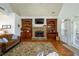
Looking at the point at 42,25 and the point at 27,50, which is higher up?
the point at 42,25

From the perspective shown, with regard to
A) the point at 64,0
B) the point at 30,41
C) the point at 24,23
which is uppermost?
the point at 64,0

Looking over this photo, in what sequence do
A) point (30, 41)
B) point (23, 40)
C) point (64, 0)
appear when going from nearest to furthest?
1. point (64, 0)
2. point (23, 40)
3. point (30, 41)

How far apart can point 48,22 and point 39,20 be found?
0.19 m

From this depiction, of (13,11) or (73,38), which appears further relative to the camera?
(73,38)

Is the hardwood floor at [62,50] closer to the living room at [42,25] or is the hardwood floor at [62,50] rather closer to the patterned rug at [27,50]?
the living room at [42,25]

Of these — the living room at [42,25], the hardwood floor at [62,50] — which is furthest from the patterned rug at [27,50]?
the hardwood floor at [62,50]

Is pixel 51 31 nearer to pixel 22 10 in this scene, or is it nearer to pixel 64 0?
pixel 22 10

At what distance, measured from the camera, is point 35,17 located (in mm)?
1798

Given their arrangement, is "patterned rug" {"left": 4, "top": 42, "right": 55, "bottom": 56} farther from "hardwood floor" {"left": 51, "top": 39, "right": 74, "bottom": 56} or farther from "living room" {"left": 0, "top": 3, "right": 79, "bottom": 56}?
"hardwood floor" {"left": 51, "top": 39, "right": 74, "bottom": 56}

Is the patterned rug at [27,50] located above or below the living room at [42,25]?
below

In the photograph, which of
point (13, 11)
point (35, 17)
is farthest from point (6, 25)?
point (35, 17)

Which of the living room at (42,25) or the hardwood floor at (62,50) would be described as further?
the living room at (42,25)

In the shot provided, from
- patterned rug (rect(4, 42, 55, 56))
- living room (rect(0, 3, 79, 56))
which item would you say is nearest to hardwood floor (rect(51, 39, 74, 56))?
living room (rect(0, 3, 79, 56))

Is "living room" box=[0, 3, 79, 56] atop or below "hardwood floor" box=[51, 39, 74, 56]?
atop
